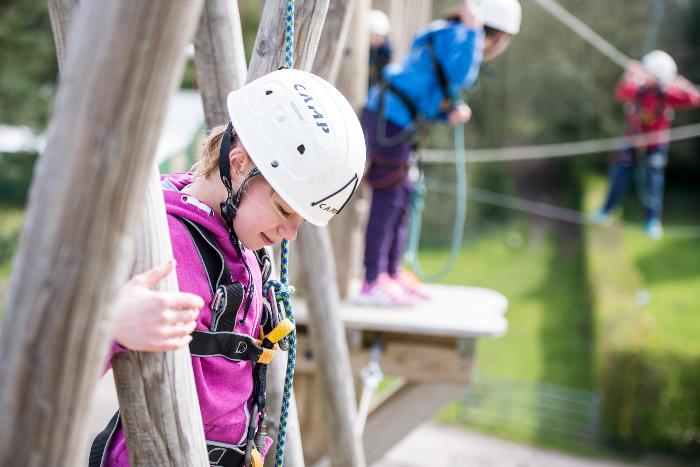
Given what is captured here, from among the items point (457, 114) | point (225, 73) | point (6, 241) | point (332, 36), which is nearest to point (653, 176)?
point (457, 114)

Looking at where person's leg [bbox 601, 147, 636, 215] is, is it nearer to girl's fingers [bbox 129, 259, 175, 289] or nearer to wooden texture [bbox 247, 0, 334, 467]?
wooden texture [bbox 247, 0, 334, 467]

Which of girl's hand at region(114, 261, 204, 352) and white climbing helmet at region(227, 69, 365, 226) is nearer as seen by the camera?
girl's hand at region(114, 261, 204, 352)

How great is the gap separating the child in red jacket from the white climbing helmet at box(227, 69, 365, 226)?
27.0ft

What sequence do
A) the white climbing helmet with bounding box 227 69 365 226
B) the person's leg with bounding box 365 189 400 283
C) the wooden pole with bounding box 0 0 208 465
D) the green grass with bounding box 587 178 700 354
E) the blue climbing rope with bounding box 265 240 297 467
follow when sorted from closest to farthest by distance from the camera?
the wooden pole with bounding box 0 0 208 465 < the white climbing helmet with bounding box 227 69 365 226 < the blue climbing rope with bounding box 265 240 297 467 < the person's leg with bounding box 365 189 400 283 < the green grass with bounding box 587 178 700 354

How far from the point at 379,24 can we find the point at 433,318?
2156mm

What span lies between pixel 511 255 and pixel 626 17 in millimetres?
6201

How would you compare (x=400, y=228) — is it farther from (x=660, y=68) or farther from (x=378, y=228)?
(x=660, y=68)

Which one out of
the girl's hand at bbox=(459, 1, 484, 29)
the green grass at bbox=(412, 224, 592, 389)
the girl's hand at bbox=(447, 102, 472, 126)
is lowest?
the green grass at bbox=(412, 224, 592, 389)

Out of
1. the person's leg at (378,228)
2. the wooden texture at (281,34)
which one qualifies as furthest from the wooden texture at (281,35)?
the person's leg at (378,228)

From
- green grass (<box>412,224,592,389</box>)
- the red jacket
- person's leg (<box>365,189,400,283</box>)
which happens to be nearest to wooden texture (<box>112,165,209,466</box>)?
person's leg (<box>365,189,400,283</box>)

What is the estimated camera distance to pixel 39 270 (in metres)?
1.12

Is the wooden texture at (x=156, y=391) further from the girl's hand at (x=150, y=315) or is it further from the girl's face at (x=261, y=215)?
the girl's face at (x=261, y=215)

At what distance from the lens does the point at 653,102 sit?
964cm

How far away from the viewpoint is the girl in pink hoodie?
5.49 feet
